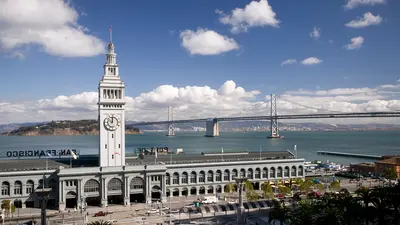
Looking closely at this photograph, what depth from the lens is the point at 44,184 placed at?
67188 mm

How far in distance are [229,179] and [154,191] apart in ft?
58.3

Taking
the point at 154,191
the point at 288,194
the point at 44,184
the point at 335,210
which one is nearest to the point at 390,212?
the point at 335,210

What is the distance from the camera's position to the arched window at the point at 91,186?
67.5 meters

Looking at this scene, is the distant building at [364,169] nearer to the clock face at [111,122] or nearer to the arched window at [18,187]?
the clock face at [111,122]

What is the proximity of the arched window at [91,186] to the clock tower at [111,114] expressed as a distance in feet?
11.4

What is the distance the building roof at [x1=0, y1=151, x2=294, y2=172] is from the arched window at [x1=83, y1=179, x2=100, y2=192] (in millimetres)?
5032

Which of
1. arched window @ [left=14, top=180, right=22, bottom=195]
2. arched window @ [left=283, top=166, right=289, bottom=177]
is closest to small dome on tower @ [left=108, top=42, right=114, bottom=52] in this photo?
arched window @ [left=14, top=180, right=22, bottom=195]

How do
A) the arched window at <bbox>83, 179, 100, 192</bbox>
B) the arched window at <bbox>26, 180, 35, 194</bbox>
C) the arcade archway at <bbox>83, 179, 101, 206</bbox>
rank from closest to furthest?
the arched window at <bbox>26, 180, 35, 194</bbox> < the arcade archway at <bbox>83, 179, 101, 206</bbox> < the arched window at <bbox>83, 179, 100, 192</bbox>

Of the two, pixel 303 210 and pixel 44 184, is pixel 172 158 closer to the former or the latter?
pixel 44 184

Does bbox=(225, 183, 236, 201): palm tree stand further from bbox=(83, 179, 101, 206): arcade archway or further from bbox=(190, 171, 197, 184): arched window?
bbox=(83, 179, 101, 206): arcade archway

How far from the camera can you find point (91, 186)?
222 feet

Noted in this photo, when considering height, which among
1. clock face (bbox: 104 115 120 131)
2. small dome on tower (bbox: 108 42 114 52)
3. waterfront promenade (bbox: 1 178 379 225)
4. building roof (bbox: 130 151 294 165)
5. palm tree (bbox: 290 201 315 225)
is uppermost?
small dome on tower (bbox: 108 42 114 52)

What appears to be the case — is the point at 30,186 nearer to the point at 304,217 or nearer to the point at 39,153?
→ the point at 39,153

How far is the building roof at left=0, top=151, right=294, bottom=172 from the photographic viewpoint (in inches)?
2736
